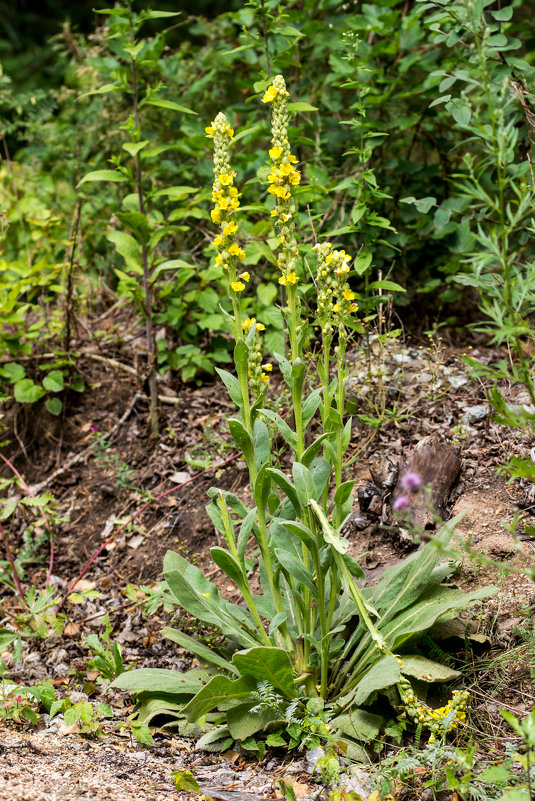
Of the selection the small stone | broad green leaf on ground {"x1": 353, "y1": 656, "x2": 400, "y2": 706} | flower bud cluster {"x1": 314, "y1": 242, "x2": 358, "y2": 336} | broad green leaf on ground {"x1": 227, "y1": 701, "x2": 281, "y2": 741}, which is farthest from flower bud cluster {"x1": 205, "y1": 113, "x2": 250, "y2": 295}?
the small stone

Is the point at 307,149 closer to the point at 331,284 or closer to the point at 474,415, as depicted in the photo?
the point at 474,415

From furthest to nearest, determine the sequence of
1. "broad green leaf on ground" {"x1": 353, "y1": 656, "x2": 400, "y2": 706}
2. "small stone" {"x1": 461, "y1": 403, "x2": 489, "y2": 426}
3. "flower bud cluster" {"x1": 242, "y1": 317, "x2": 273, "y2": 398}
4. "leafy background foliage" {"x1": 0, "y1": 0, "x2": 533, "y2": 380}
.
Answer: "leafy background foliage" {"x1": 0, "y1": 0, "x2": 533, "y2": 380} → "small stone" {"x1": 461, "y1": 403, "x2": 489, "y2": 426} → "flower bud cluster" {"x1": 242, "y1": 317, "x2": 273, "y2": 398} → "broad green leaf on ground" {"x1": 353, "y1": 656, "x2": 400, "y2": 706}

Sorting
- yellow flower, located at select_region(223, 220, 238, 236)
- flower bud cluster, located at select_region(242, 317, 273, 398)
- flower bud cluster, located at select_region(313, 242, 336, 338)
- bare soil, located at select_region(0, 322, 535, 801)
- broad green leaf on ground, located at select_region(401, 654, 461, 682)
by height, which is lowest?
bare soil, located at select_region(0, 322, 535, 801)

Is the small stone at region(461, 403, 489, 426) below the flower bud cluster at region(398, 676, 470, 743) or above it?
below

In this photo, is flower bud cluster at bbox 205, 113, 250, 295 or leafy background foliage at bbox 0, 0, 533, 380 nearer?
flower bud cluster at bbox 205, 113, 250, 295

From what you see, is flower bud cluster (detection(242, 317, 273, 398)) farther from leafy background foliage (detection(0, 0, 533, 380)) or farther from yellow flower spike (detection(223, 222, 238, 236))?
leafy background foliage (detection(0, 0, 533, 380))

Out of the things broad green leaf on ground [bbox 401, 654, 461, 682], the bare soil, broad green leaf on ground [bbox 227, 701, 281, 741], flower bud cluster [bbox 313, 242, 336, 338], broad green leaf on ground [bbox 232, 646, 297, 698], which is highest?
flower bud cluster [bbox 313, 242, 336, 338]

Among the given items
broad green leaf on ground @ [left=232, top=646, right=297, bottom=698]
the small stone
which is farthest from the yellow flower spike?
the small stone

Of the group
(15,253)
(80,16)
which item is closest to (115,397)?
(15,253)

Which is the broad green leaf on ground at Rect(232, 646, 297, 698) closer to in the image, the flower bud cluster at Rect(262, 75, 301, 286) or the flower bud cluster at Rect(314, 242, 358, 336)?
the flower bud cluster at Rect(314, 242, 358, 336)

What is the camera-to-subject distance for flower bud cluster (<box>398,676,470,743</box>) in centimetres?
193

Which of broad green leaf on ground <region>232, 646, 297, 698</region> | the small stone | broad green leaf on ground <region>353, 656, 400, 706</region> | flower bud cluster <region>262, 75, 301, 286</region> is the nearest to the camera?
broad green leaf on ground <region>353, 656, 400, 706</region>

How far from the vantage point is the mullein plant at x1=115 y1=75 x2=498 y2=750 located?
83.2 inches

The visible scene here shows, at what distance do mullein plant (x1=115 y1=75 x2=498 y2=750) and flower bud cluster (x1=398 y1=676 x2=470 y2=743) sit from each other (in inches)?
0.8
